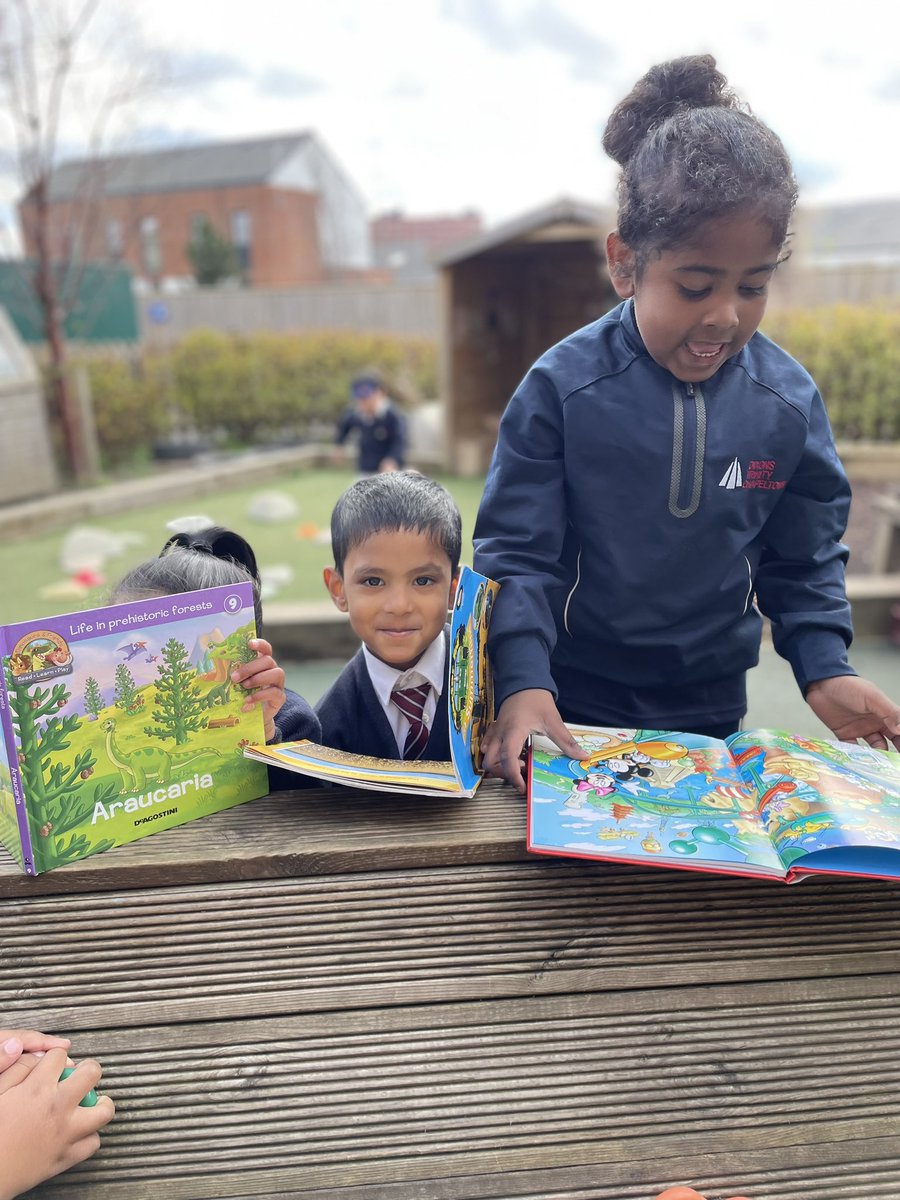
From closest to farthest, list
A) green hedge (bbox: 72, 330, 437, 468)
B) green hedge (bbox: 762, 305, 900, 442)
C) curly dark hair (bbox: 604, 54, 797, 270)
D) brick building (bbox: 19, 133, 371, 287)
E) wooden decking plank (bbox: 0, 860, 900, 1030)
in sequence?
1. wooden decking plank (bbox: 0, 860, 900, 1030)
2. curly dark hair (bbox: 604, 54, 797, 270)
3. green hedge (bbox: 762, 305, 900, 442)
4. green hedge (bbox: 72, 330, 437, 468)
5. brick building (bbox: 19, 133, 371, 287)

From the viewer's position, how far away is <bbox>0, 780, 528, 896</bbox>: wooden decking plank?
1.16m

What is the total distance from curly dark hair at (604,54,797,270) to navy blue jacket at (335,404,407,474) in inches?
283

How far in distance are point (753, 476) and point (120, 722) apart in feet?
3.42

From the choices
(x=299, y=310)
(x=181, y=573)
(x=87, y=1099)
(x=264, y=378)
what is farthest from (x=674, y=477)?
(x=299, y=310)

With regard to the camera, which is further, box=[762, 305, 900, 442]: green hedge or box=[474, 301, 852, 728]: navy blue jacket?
box=[762, 305, 900, 442]: green hedge

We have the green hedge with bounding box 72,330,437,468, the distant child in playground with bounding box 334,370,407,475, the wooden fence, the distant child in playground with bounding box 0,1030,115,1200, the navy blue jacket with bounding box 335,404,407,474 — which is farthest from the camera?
the wooden fence

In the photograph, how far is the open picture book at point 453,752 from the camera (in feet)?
4.16

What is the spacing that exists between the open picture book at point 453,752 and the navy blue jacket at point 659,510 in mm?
82

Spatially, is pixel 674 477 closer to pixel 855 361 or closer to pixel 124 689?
pixel 124 689

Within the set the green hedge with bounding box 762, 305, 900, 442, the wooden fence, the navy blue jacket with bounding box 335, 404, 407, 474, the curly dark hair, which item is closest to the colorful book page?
the curly dark hair

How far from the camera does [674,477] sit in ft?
5.10

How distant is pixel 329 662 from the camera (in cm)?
498

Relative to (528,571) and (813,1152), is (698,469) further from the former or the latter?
(813,1152)

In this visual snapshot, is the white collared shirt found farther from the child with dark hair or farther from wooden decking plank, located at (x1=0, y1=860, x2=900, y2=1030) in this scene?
wooden decking plank, located at (x1=0, y1=860, x2=900, y2=1030)
